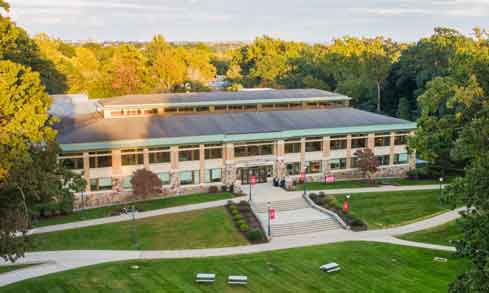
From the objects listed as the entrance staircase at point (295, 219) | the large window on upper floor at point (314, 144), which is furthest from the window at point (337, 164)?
the entrance staircase at point (295, 219)

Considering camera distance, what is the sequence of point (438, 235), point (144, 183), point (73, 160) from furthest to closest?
point (73, 160) < point (144, 183) < point (438, 235)

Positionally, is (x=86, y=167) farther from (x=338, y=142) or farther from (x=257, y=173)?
(x=338, y=142)

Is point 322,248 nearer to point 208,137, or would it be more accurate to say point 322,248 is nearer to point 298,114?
point 208,137

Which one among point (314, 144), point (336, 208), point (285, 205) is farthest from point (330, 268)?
point (314, 144)

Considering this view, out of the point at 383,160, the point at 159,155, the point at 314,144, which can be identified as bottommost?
Answer: the point at 383,160

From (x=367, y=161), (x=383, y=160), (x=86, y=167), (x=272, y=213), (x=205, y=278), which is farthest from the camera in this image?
(x=383, y=160)

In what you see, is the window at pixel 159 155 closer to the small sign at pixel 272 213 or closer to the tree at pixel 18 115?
the small sign at pixel 272 213

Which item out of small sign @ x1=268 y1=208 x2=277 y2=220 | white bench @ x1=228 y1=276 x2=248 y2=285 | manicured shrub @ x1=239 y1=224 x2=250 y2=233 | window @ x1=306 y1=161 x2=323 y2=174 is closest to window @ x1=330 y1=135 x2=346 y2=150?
window @ x1=306 y1=161 x2=323 y2=174

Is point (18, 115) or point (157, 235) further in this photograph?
point (157, 235)
